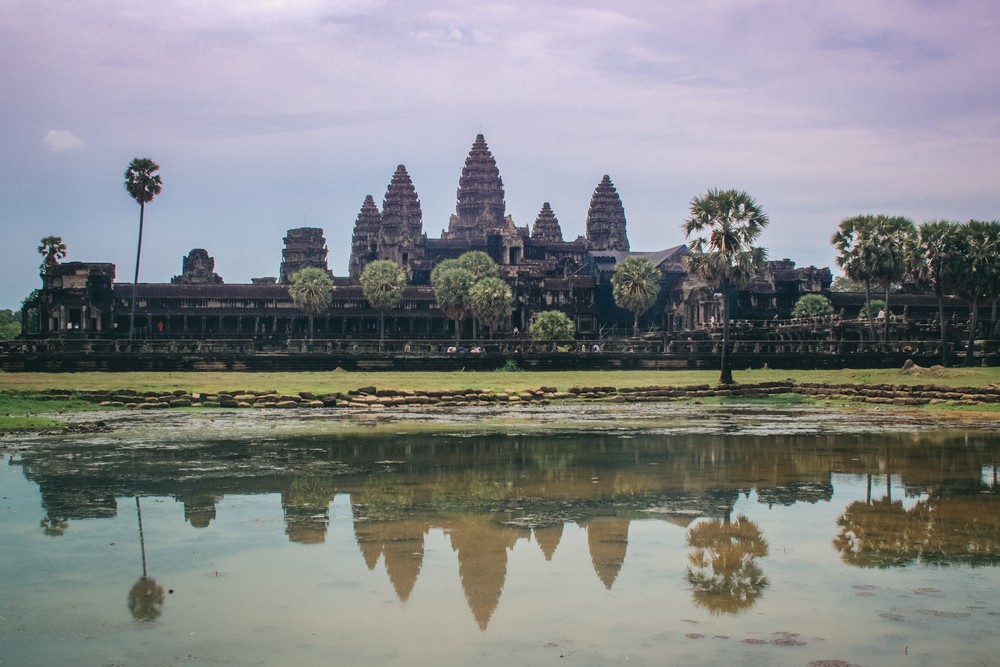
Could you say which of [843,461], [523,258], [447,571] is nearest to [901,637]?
[447,571]

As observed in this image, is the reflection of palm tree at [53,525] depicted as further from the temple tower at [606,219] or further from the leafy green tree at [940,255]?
the temple tower at [606,219]

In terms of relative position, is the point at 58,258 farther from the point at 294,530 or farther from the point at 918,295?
the point at 294,530

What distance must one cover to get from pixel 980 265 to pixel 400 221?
319ft

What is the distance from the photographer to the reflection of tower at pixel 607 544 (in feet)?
40.5

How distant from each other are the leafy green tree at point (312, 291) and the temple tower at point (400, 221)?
137ft

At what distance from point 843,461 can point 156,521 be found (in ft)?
40.9

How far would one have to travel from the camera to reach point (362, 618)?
10.6 meters

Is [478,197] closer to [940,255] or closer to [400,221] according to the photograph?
[400,221]

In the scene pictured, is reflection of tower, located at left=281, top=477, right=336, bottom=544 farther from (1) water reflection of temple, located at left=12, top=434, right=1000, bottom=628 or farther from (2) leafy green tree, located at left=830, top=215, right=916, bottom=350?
(2) leafy green tree, located at left=830, top=215, right=916, bottom=350

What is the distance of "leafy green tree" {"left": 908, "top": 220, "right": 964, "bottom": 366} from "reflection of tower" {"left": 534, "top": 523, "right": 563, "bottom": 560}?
148ft

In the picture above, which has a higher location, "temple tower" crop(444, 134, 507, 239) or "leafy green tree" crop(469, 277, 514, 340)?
"temple tower" crop(444, 134, 507, 239)

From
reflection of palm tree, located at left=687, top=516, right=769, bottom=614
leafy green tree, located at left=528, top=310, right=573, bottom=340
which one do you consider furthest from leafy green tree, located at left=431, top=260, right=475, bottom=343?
reflection of palm tree, located at left=687, top=516, right=769, bottom=614

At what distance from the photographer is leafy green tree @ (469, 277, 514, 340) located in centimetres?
8750

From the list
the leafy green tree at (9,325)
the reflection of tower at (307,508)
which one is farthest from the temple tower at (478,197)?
the reflection of tower at (307,508)
